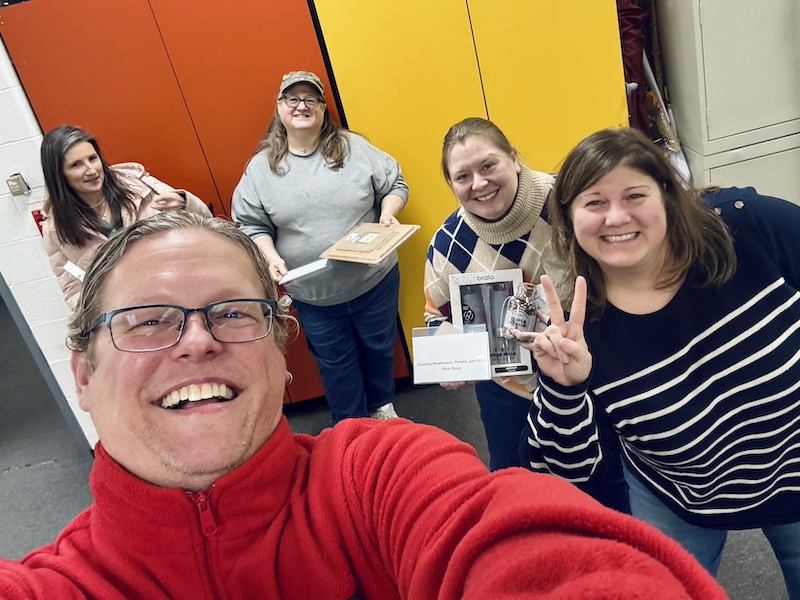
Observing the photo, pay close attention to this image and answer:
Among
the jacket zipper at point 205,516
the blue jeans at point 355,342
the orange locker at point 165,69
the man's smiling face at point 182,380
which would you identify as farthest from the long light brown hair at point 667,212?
the orange locker at point 165,69

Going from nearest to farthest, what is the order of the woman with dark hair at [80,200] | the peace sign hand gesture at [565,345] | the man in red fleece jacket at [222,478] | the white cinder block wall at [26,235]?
the man in red fleece jacket at [222,478], the peace sign hand gesture at [565,345], the woman with dark hair at [80,200], the white cinder block wall at [26,235]

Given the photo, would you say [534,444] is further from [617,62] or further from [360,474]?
[617,62]

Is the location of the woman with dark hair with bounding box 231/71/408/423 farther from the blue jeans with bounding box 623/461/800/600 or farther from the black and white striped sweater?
the blue jeans with bounding box 623/461/800/600

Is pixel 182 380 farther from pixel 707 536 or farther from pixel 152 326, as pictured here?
pixel 707 536

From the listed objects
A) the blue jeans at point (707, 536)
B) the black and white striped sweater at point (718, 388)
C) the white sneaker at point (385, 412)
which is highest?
the black and white striped sweater at point (718, 388)

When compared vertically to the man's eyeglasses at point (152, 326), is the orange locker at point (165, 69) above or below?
above

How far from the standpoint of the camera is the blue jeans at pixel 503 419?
5.24ft

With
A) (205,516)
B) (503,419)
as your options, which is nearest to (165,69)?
(503,419)

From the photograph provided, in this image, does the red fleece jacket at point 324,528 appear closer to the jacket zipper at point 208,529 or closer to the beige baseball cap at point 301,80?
the jacket zipper at point 208,529

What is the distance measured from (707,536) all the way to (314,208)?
5.89 ft

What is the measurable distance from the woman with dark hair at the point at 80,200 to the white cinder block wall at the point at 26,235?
39cm

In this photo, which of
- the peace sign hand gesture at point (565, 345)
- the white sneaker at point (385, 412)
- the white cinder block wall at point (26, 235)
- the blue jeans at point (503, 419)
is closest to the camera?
the peace sign hand gesture at point (565, 345)

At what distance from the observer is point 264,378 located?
0.86 metres

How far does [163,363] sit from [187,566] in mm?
305
